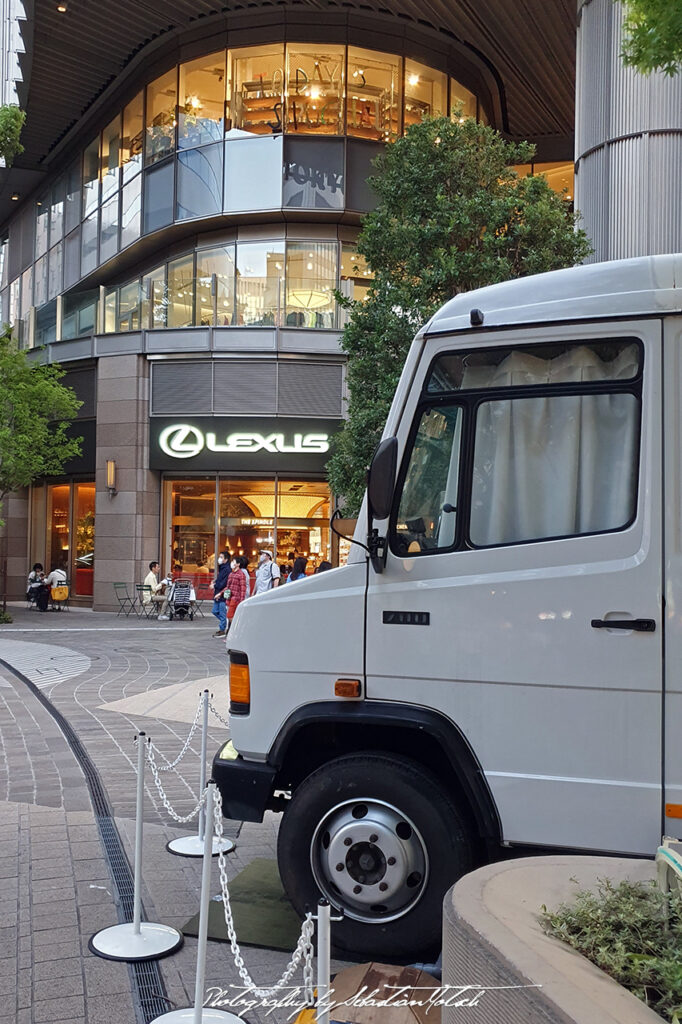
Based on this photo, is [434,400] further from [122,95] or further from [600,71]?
[122,95]

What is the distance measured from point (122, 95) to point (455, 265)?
20711mm

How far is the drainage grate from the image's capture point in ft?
12.7

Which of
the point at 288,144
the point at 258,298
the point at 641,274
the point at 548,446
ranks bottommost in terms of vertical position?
the point at 548,446

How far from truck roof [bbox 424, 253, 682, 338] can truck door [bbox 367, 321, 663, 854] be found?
69mm

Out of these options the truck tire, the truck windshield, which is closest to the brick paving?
the truck tire

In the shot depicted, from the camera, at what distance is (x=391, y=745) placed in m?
4.33

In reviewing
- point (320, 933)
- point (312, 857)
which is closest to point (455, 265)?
point (312, 857)

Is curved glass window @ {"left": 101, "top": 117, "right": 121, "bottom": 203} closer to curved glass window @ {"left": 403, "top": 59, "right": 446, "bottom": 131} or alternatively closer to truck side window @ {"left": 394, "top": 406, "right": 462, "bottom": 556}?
curved glass window @ {"left": 403, "top": 59, "right": 446, "bottom": 131}

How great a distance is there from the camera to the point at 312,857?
421 cm

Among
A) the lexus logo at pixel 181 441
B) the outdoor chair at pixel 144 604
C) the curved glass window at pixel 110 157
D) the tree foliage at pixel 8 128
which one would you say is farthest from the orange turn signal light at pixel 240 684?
the curved glass window at pixel 110 157

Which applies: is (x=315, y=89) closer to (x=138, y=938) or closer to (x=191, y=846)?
(x=191, y=846)

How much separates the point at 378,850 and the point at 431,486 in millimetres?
1707

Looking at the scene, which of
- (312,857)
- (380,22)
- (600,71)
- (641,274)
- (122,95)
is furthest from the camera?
(122,95)

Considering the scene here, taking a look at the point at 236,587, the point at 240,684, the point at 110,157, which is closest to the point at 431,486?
the point at 240,684
